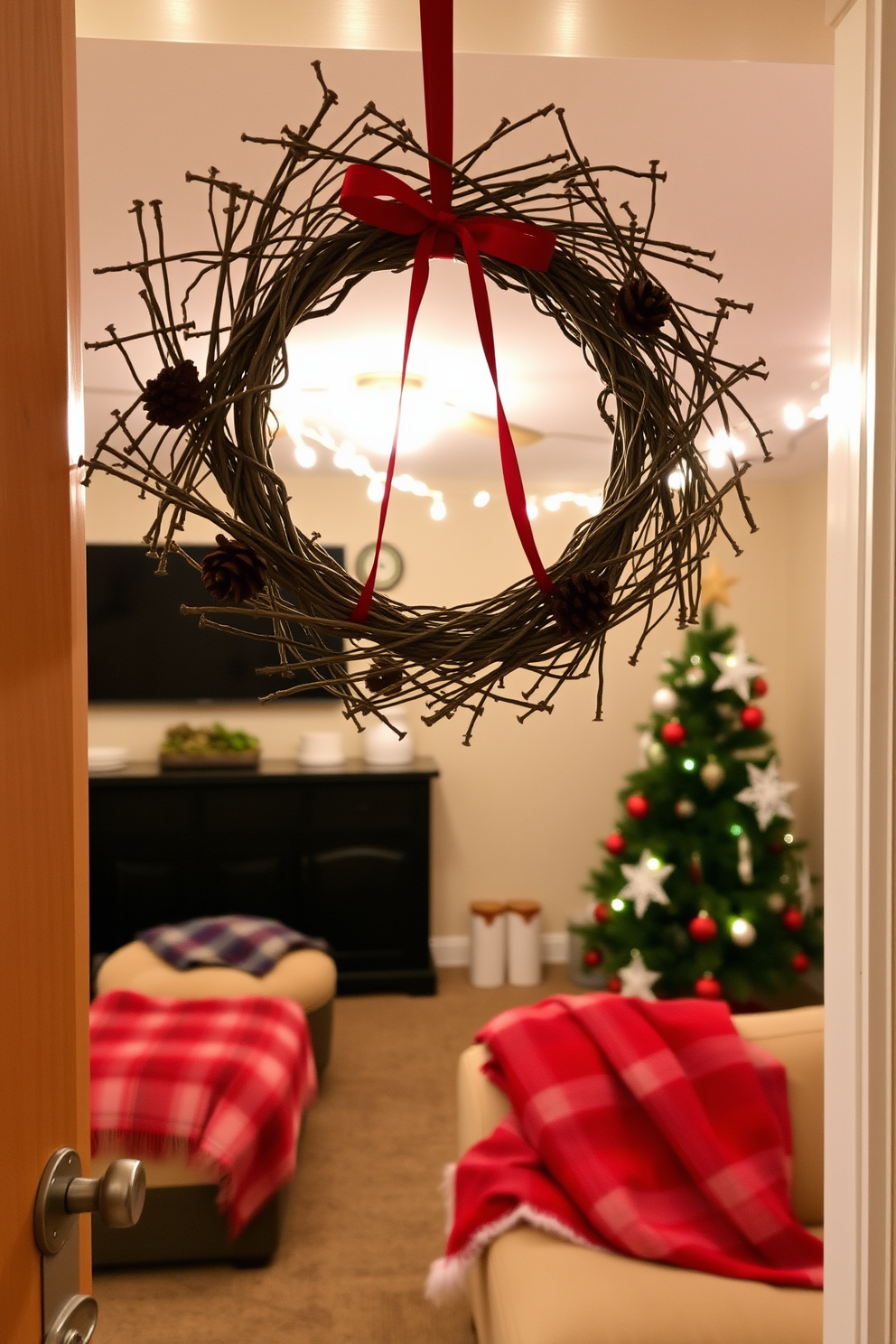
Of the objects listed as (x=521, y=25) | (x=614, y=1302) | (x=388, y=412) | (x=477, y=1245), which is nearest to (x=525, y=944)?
(x=388, y=412)

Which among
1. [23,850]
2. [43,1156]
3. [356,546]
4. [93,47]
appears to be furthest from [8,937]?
[356,546]

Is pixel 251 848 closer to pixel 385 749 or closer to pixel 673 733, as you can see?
pixel 385 749

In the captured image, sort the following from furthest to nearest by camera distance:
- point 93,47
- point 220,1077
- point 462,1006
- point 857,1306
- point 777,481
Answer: point 777,481 → point 462,1006 → point 220,1077 → point 93,47 → point 857,1306

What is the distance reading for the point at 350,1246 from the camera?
9.63 feet

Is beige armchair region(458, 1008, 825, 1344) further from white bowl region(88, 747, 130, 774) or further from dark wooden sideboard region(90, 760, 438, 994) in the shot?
white bowl region(88, 747, 130, 774)

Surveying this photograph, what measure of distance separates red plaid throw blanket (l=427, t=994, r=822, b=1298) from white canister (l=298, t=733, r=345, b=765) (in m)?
2.70

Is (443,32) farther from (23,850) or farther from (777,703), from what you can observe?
(777,703)

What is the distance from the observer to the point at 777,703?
18.1 ft

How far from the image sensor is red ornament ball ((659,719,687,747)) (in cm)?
446

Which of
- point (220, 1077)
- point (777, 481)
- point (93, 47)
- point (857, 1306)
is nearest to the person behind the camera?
point (857, 1306)

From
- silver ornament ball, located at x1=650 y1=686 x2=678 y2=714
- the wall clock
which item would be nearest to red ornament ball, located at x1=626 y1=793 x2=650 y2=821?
silver ornament ball, located at x1=650 y1=686 x2=678 y2=714

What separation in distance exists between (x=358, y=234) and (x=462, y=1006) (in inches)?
172

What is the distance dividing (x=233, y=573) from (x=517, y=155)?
151 centimetres

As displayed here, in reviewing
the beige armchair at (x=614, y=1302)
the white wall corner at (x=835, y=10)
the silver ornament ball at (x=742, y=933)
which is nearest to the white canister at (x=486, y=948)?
the silver ornament ball at (x=742, y=933)
